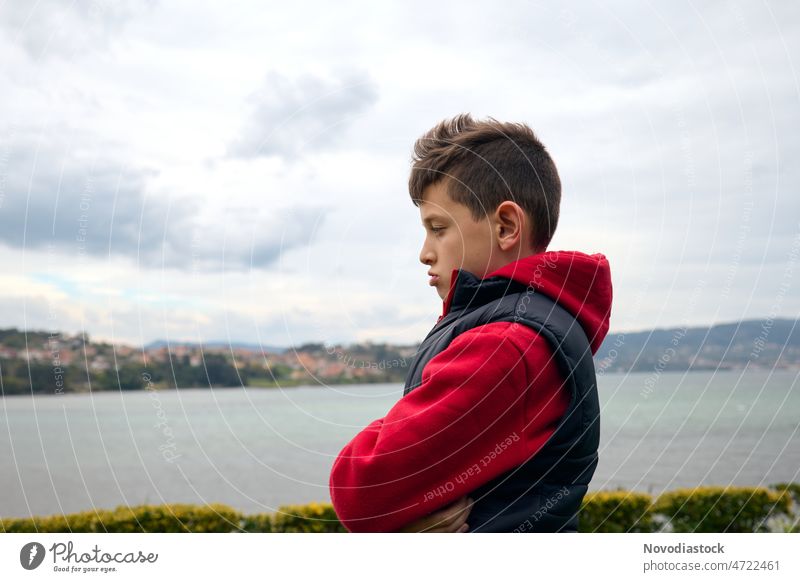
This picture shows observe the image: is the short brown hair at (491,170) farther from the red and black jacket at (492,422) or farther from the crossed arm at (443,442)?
the crossed arm at (443,442)

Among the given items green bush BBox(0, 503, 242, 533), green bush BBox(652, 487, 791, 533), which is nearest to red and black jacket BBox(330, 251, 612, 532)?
green bush BBox(0, 503, 242, 533)

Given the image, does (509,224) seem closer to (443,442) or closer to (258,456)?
(443,442)

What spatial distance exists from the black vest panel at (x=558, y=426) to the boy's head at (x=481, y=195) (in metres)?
0.11

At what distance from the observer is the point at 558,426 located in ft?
5.84

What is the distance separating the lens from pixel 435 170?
2.06m

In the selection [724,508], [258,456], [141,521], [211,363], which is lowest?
[258,456]

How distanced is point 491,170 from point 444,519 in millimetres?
930

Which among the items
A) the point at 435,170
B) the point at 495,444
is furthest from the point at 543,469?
the point at 435,170

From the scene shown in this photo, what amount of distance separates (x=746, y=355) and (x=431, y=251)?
107 inches

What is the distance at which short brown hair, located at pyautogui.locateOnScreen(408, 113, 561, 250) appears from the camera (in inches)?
79.3

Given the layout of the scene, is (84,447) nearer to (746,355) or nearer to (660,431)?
(660,431)

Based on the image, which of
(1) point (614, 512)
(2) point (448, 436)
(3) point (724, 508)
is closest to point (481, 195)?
(2) point (448, 436)

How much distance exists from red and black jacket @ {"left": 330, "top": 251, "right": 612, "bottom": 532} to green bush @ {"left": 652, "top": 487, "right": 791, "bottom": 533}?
6.27 metres

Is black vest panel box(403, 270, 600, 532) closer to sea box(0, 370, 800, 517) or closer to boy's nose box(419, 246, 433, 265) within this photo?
boy's nose box(419, 246, 433, 265)
